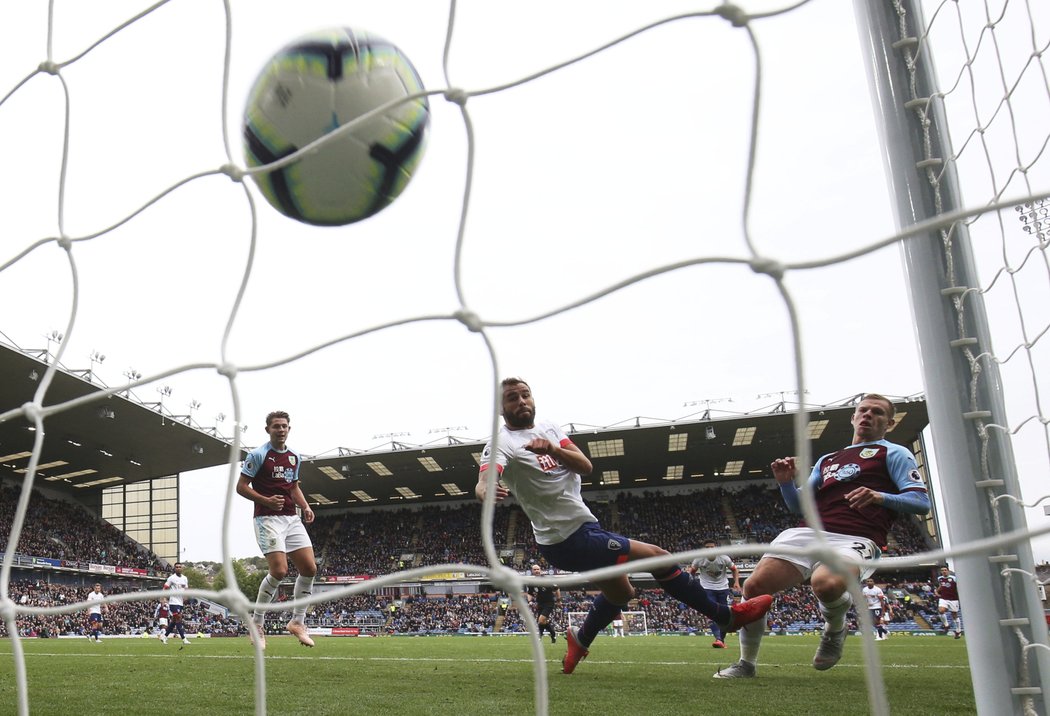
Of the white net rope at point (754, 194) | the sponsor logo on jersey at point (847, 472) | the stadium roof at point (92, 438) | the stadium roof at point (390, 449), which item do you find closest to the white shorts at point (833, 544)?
the sponsor logo on jersey at point (847, 472)

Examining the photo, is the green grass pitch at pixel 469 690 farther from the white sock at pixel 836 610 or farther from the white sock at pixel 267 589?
the white sock at pixel 267 589

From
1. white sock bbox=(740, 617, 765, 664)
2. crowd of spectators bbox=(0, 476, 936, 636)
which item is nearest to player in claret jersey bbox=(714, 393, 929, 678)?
white sock bbox=(740, 617, 765, 664)

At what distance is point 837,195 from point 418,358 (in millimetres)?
17836

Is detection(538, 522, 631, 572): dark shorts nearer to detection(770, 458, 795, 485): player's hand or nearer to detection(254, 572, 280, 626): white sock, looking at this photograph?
detection(770, 458, 795, 485): player's hand

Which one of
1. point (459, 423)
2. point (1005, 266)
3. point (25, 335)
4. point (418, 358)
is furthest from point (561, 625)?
point (1005, 266)

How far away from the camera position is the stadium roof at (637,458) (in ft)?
79.7

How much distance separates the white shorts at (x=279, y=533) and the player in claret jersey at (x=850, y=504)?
3.34 m

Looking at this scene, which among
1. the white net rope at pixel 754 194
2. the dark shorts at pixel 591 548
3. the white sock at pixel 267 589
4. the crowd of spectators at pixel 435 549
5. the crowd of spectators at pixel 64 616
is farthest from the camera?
the crowd of spectators at pixel 435 549

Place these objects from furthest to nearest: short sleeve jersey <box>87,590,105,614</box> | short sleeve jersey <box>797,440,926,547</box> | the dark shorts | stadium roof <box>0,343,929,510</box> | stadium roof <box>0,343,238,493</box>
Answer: stadium roof <box>0,343,929,510</box>
stadium roof <box>0,343,238,493</box>
the dark shorts
short sleeve jersey <box>797,440,926,547</box>
short sleeve jersey <box>87,590,105,614</box>

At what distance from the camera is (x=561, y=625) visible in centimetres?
2531

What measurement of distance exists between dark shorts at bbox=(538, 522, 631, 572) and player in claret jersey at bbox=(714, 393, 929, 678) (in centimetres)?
62

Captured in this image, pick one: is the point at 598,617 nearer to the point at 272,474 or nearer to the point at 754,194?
the point at 272,474

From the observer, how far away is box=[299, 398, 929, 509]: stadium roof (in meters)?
24.3

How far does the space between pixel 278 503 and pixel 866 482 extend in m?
3.83
